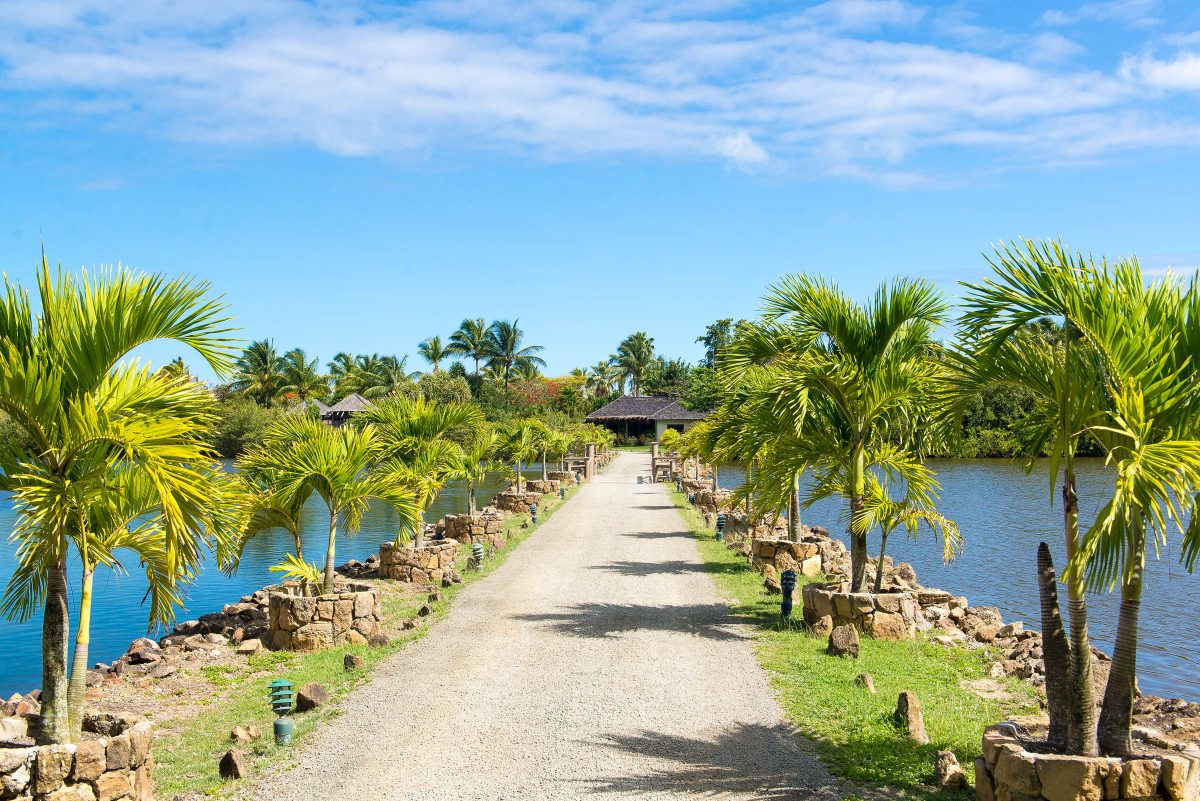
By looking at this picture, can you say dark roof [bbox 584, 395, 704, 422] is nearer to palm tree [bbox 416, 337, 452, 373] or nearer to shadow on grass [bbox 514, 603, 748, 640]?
palm tree [bbox 416, 337, 452, 373]

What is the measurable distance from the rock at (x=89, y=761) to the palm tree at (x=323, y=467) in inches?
247

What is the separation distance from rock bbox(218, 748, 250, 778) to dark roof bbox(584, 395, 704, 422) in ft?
200

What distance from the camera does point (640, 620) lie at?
1335 cm

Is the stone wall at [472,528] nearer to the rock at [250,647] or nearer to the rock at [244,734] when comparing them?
the rock at [250,647]

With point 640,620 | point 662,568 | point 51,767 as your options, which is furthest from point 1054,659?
point 662,568

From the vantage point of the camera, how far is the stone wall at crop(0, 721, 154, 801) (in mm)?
6277

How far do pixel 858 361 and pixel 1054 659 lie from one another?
5778 millimetres

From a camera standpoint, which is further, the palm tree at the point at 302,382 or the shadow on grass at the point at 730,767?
the palm tree at the point at 302,382

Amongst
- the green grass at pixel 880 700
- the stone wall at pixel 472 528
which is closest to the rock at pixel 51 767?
the green grass at pixel 880 700

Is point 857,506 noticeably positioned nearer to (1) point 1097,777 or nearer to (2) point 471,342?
(1) point 1097,777

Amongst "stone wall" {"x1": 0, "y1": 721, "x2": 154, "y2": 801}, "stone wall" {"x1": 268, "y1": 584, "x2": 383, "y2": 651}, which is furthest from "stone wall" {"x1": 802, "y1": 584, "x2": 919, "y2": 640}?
"stone wall" {"x1": 0, "y1": 721, "x2": 154, "y2": 801}

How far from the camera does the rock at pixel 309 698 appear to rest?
9375mm

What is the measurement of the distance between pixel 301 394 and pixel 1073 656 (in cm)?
6810

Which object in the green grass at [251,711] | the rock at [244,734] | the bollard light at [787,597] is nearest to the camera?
the green grass at [251,711]
